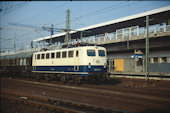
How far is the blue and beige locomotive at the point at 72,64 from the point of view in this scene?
556 inches

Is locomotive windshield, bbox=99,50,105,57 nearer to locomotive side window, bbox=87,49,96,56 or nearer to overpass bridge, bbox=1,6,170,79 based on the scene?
locomotive side window, bbox=87,49,96,56

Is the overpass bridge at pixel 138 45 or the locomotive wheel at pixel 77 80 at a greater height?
the overpass bridge at pixel 138 45

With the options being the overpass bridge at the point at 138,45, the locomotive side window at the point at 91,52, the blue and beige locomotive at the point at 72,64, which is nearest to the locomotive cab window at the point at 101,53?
the blue and beige locomotive at the point at 72,64

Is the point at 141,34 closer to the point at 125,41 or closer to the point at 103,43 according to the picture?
the point at 125,41

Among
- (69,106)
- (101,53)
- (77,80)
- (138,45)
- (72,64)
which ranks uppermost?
(138,45)

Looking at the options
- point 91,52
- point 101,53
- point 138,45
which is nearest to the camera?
point 91,52

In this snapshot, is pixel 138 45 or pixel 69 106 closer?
pixel 69 106

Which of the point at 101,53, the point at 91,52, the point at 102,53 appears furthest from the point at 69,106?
the point at 102,53

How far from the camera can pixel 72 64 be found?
15.0 metres

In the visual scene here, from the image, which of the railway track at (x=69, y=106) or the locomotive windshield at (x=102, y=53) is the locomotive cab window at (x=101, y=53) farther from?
the railway track at (x=69, y=106)

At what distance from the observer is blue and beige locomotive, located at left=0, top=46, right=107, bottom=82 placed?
14117 millimetres

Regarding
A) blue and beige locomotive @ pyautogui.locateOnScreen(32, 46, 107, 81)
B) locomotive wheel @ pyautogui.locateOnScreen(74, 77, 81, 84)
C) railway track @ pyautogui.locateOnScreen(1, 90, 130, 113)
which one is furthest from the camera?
locomotive wheel @ pyautogui.locateOnScreen(74, 77, 81, 84)

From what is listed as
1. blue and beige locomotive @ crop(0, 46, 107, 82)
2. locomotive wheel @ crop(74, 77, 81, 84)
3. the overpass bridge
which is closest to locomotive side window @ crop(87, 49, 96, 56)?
blue and beige locomotive @ crop(0, 46, 107, 82)

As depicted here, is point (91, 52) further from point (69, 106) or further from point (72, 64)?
point (69, 106)
